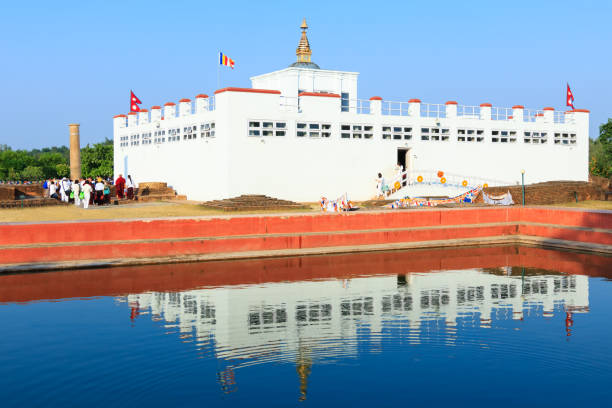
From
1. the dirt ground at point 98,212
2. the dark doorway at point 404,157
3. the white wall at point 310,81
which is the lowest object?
the dirt ground at point 98,212

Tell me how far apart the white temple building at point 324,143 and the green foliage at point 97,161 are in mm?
Answer: 13571

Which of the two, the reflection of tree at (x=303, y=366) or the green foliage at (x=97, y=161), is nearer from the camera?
the reflection of tree at (x=303, y=366)

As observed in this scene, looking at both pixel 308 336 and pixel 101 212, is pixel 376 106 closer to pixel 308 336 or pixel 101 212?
pixel 101 212

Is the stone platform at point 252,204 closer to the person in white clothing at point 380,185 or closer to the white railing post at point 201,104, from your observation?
the person in white clothing at point 380,185

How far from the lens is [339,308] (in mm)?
17328

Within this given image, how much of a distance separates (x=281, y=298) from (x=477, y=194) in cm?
1956

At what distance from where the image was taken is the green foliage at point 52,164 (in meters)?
62.5

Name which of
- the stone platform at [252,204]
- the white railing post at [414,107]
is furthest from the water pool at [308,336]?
the white railing post at [414,107]

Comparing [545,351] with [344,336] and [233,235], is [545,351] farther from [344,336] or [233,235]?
[233,235]

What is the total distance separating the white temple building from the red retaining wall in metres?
7.61

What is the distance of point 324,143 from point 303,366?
2477cm

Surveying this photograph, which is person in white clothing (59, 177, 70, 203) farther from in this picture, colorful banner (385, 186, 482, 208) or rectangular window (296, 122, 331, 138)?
colorful banner (385, 186, 482, 208)

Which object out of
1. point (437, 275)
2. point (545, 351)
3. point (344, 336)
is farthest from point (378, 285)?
point (545, 351)

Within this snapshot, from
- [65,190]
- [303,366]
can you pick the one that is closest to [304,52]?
[65,190]
